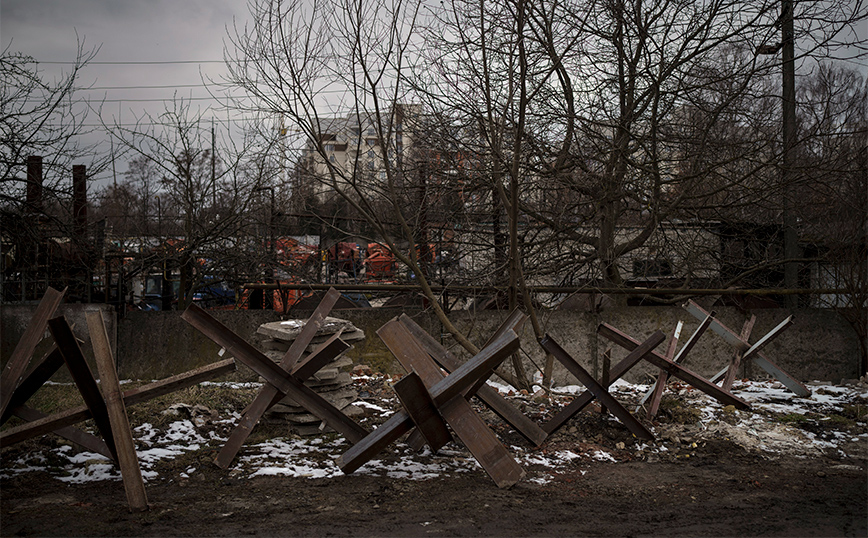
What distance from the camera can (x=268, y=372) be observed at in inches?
185

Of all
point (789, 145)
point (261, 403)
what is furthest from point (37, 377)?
point (789, 145)

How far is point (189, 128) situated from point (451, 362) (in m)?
7.30

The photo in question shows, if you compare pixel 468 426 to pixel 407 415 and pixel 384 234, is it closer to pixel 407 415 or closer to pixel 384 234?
pixel 407 415

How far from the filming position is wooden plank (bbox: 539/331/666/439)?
5.07 metres

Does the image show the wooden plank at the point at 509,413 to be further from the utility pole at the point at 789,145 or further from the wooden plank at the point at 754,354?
the utility pole at the point at 789,145

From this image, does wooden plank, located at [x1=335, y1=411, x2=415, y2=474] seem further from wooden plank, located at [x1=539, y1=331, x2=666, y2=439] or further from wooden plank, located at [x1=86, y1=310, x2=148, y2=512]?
wooden plank, located at [x1=539, y1=331, x2=666, y2=439]

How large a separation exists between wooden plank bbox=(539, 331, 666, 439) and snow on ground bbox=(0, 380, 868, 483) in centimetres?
16

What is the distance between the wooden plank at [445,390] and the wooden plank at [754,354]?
139 inches

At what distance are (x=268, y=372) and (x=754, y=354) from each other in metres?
4.99

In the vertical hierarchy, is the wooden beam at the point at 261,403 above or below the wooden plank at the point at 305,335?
below

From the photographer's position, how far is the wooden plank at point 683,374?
17.9ft

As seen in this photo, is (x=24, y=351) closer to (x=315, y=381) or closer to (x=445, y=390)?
(x=315, y=381)

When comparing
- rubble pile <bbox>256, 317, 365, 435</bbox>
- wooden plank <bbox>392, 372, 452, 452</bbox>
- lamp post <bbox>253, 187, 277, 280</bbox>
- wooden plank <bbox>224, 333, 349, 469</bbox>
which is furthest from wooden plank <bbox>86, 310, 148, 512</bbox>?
lamp post <bbox>253, 187, 277, 280</bbox>

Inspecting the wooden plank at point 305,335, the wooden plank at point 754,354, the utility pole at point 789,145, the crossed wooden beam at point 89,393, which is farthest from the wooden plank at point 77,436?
the utility pole at point 789,145
